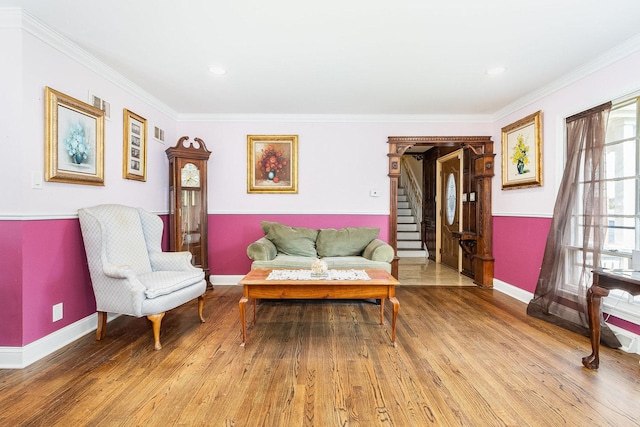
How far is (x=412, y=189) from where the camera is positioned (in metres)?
7.84

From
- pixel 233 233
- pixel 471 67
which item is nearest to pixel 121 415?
pixel 233 233

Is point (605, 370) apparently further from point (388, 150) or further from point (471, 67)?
point (388, 150)

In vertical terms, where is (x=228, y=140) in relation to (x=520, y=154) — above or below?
above

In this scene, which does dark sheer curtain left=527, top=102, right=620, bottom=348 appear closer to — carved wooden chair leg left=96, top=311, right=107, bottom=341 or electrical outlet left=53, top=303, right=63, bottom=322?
carved wooden chair leg left=96, top=311, right=107, bottom=341

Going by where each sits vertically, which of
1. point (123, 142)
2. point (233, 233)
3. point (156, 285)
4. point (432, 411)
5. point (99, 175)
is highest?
point (123, 142)

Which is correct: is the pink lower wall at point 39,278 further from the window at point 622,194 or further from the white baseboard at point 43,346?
the window at point 622,194

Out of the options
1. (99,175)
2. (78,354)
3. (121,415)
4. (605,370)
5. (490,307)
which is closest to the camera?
(121,415)

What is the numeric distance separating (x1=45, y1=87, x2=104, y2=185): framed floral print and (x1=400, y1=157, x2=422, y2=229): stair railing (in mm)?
6482

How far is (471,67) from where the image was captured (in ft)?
9.65

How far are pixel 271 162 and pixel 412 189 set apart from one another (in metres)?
4.61

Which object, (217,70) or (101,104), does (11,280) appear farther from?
(217,70)

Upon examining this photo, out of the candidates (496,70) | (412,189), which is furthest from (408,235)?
(496,70)

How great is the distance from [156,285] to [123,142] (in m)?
1.79

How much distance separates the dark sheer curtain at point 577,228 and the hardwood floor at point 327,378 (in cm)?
23
